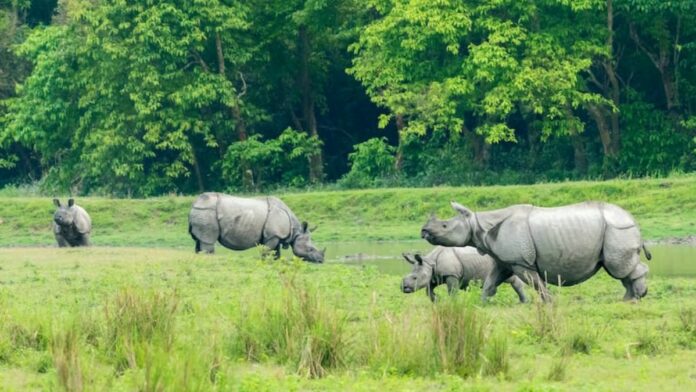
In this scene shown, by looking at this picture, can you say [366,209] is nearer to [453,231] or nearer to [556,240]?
[453,231]

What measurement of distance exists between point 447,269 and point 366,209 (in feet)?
59.0

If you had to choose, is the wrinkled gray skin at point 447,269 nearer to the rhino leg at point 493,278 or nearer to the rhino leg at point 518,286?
the rhino leg at point 518,286

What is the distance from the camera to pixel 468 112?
1737 inches

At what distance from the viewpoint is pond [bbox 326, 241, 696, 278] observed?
2181cm

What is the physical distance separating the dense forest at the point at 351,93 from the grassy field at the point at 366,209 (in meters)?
4.17

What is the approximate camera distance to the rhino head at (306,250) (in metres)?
24.8

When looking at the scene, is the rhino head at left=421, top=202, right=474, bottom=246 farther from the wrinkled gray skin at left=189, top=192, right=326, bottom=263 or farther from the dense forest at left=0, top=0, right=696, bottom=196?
the dense forest at left=0, top=0, right=696, bottom=196

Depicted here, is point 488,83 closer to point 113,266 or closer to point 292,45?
point 292,45

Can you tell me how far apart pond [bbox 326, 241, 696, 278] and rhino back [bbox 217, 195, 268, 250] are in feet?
5.37

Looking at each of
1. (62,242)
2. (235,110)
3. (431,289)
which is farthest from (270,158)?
(431,289)

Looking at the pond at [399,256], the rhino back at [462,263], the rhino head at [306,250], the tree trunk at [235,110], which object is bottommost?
the pond at [399,256]

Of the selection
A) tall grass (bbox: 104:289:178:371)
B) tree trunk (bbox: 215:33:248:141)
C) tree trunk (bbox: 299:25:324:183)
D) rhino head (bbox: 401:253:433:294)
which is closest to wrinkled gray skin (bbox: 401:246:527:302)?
rhino head (bbox: 401:253:433:294)

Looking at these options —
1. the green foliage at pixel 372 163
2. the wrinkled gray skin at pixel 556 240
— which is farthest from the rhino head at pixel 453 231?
the green foliage at pixel 372 163

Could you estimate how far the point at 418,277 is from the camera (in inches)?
685
